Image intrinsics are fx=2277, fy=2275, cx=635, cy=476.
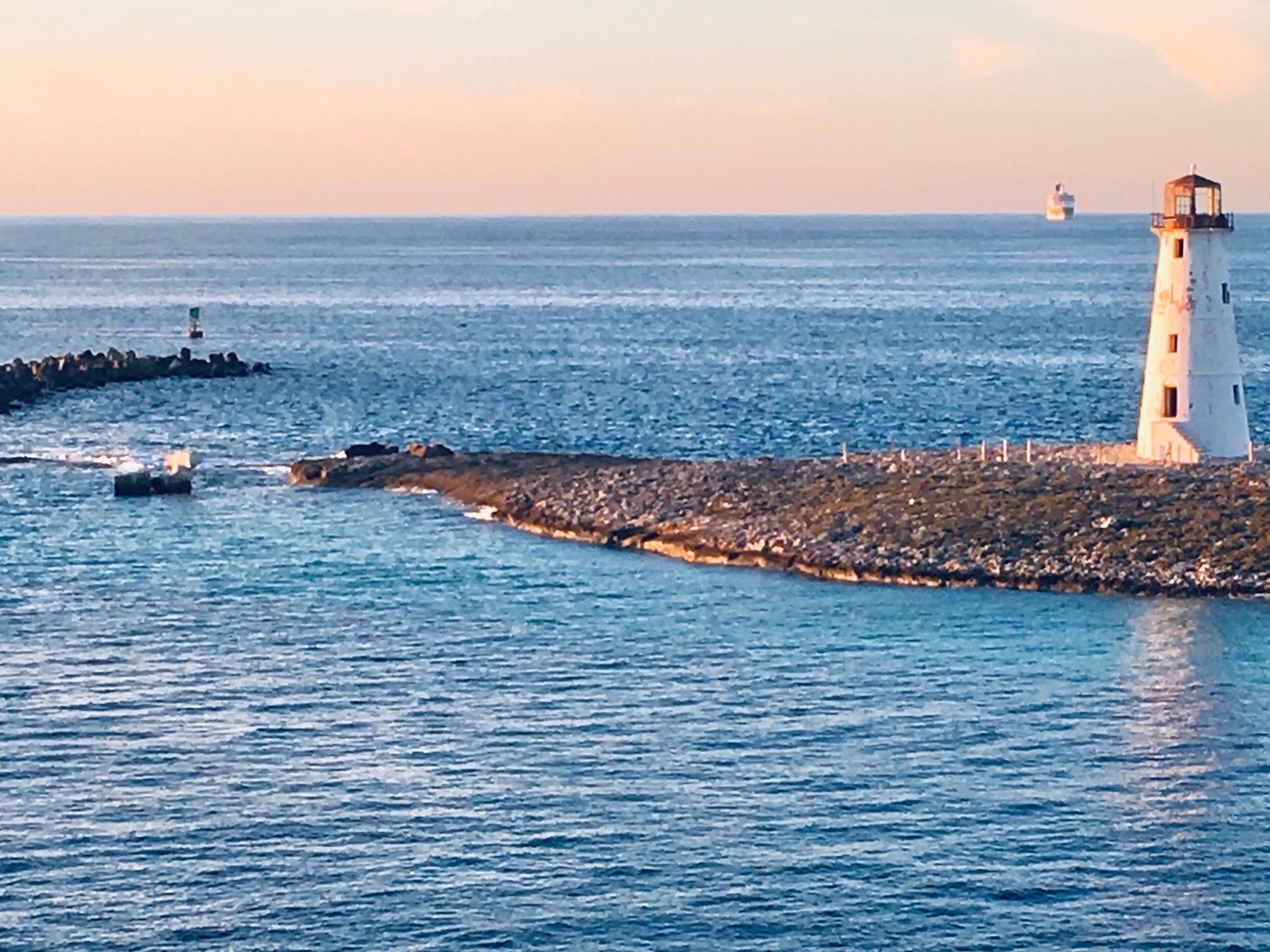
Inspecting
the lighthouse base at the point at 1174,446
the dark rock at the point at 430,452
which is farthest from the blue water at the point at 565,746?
the lighthouse base at the point at 1174,446

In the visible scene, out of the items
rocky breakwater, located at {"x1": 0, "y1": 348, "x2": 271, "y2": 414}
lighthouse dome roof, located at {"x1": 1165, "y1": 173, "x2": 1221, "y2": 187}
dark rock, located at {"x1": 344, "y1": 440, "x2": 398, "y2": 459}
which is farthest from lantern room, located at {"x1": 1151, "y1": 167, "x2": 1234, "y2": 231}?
rocky breakwater, located at {"x1": 0, "y1": 348, "x2": 271, "y2": 414}

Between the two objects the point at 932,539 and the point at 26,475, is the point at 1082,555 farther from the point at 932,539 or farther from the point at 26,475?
the point at 26,475

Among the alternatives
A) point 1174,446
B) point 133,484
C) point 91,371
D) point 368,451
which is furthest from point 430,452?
point 91,371

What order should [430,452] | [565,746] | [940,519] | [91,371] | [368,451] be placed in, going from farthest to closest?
[91,371]
[368,451]
[430,452]
[940,519]
[565,746]

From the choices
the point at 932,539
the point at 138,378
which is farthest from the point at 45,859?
the point at 138,378

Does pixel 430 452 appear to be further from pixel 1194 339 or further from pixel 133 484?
pixel 1194 339
